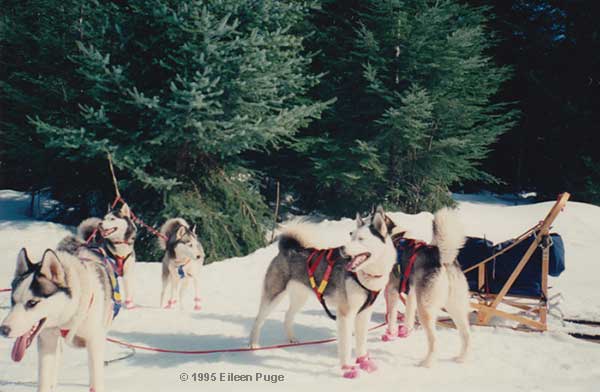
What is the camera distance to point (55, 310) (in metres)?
2.73

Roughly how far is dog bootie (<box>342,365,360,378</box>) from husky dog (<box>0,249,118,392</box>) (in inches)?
72.4

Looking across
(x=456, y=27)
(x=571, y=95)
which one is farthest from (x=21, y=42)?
(x=571, y=95)

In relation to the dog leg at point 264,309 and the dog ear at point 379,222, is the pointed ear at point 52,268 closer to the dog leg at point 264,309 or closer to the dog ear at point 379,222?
the dog leg at point 264,309

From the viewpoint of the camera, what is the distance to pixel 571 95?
1504cm

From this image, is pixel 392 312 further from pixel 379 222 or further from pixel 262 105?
pixel 262 105

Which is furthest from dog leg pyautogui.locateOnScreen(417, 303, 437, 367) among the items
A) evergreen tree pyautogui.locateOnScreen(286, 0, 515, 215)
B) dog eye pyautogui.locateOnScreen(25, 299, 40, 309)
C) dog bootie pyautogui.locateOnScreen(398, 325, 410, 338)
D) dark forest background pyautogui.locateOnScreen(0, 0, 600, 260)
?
evergreen tree pyautogui.locateOnScreen(286, 0, 515, 215)

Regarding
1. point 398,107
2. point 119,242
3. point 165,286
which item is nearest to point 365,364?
point 165,286

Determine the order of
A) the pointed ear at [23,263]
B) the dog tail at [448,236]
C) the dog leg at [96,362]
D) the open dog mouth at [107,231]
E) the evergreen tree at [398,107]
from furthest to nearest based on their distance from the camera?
the evergreen tree at [398,107] → the open dog mouth at [107,231] → the dog tail at [448,236] → the dog leg at [96,362] → the pointed ear at [23,263]

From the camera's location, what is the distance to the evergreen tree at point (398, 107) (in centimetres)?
1088

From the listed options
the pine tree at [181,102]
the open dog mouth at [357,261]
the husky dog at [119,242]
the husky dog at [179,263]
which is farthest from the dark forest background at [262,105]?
the open dog mouth at [357,261]

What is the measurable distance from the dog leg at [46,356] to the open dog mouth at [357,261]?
2081 mm

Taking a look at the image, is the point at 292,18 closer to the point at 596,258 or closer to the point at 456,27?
the point at 456,27

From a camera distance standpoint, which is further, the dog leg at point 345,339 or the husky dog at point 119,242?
the husky dog at point 119,242

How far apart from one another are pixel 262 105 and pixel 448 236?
16.7 ft
